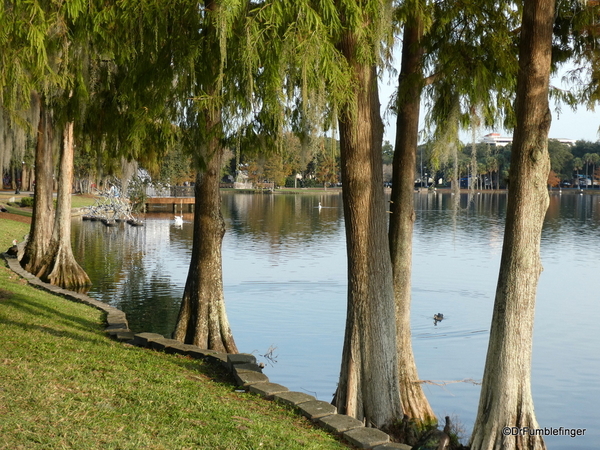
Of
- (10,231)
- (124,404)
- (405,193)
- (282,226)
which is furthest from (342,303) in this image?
(282,226)

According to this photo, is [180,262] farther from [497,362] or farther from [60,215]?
[497,362]

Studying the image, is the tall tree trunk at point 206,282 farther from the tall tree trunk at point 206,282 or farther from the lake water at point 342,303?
the lake water at point 342,303

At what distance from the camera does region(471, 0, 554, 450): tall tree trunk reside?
A: 599cm

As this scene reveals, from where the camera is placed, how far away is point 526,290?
6062 millimetres

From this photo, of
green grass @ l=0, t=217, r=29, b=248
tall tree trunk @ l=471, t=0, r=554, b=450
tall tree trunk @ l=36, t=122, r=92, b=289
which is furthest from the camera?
green grass @ l=0, t=217, r=29, b=248

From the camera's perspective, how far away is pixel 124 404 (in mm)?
5016

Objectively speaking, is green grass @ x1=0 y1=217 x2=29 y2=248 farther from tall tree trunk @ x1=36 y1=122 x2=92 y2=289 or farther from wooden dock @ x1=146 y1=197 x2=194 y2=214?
wooden dock @ x1=146 y1=197 x2=194 y2=214

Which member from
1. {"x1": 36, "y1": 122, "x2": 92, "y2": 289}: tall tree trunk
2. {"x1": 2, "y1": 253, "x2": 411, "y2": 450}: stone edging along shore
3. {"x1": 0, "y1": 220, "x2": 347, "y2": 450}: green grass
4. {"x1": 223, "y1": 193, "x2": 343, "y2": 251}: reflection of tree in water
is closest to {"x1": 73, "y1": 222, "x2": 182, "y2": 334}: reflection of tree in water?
{"x1": 36, "y1": 122, "x2": 92, "y2": 289}: tall tree trunk

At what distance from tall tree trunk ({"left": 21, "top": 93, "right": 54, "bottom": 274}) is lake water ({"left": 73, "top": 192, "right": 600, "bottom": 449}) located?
1566 millimetres

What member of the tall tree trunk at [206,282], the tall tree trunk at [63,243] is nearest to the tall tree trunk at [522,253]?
the tall tree trunk at [206,282]

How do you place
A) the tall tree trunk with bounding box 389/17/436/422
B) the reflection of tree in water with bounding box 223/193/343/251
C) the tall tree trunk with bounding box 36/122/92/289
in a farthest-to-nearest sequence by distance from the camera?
the reflection of tree in water with bounding box 223/193/343/251
the tall tree trunk with bounding box 36/122/92/289
the tall tree trunk with bounding box 389/17/436/422

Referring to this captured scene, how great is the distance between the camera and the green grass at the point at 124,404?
170 inches

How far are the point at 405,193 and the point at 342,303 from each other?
8022 mm

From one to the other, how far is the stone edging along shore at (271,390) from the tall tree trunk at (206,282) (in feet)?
2.88
